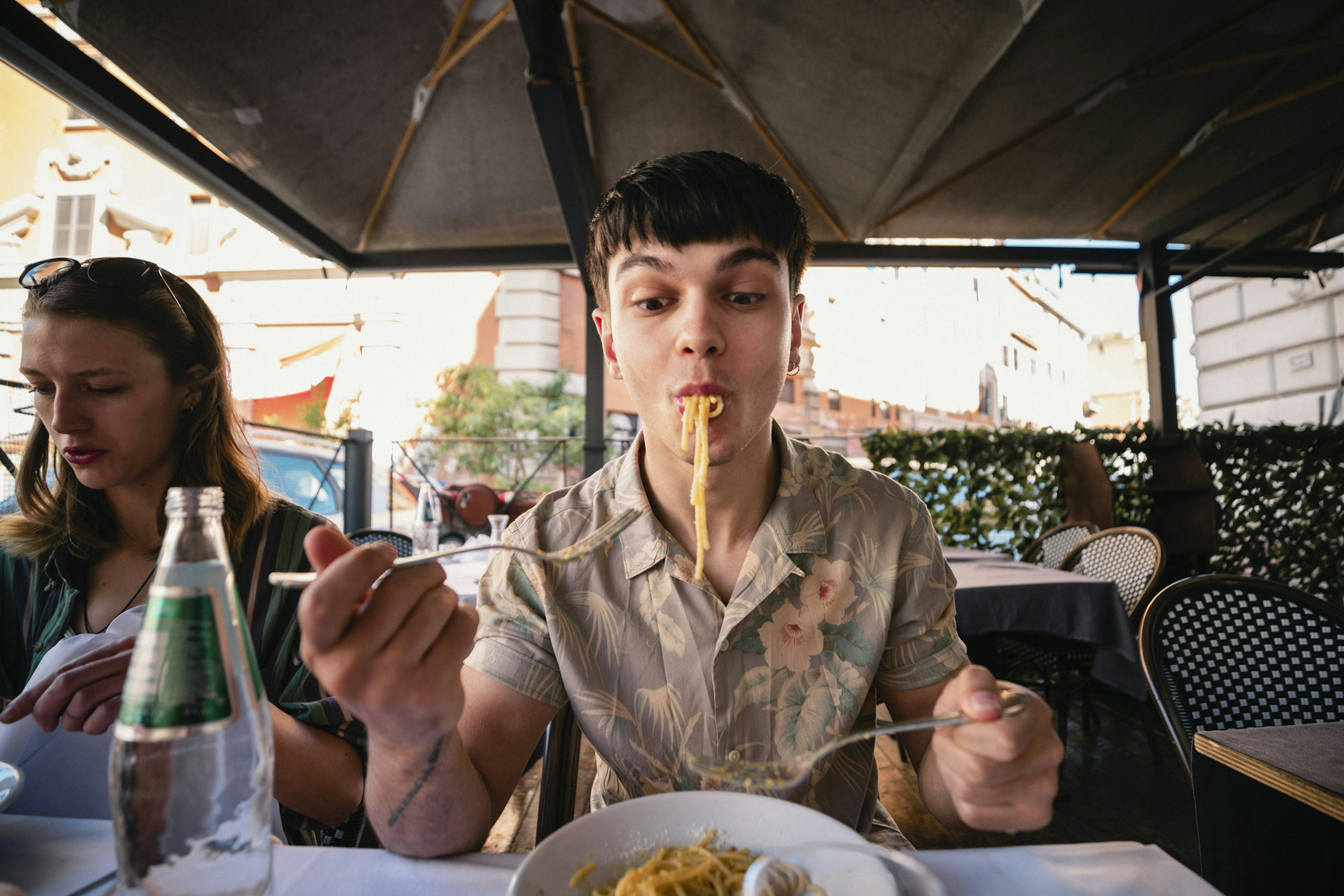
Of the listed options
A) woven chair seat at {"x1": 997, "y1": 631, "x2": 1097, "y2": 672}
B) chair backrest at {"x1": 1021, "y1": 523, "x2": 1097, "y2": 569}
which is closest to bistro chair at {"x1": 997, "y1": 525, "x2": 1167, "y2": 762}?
woven chair seat at {"x1": 997, "y1": 631, "x2": 1097, "y2": 672}

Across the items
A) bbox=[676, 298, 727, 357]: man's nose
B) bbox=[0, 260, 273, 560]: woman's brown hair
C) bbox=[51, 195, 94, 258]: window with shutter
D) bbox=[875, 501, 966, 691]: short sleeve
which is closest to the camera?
bbox=[676, 298, 727, 357]: man's nose

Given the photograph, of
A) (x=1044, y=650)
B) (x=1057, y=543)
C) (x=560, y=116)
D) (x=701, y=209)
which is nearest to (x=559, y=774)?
(x=701, y=209)

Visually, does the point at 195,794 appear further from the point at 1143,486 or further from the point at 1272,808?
the point at 1143,486

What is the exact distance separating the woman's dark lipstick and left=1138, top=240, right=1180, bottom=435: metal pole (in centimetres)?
683

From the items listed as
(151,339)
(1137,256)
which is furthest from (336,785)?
(1137,256)

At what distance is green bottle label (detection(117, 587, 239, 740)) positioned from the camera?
0.65 m

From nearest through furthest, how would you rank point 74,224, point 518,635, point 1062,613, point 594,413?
point 518,635
point 1062,613
point 594,413
point 74,224

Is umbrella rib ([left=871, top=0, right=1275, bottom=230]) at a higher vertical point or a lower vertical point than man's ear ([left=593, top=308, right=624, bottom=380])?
higher

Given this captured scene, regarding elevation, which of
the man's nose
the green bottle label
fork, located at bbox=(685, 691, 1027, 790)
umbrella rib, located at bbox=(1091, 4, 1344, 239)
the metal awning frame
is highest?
umbrella rib, located at bbox=(1091, 4, 1344, 239)

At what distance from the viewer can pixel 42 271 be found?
1501 mm

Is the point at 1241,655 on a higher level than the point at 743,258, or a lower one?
lower

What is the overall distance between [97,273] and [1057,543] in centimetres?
521

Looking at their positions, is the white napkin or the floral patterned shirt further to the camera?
the floral patterned shirt

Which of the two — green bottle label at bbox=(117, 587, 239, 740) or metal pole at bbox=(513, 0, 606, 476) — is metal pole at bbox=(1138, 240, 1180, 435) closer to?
metal pole at bbox=(513, 0, 606, 476)
